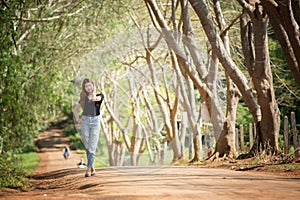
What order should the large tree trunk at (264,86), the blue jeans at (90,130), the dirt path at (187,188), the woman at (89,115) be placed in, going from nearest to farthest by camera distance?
the dirt path at (187,188) → the woman at (89,115) → the blue jeans at (90,130) → the large tree trunk at (264,86)

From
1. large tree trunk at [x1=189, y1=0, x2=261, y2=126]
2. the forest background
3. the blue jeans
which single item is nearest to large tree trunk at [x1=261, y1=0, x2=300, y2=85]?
the forest background

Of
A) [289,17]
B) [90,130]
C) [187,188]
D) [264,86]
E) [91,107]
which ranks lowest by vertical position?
[187,188]

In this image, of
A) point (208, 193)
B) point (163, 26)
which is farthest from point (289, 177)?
point (163, 26)

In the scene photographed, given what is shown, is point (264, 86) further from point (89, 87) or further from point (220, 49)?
point (89, 87)

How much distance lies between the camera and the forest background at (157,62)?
12578 mm

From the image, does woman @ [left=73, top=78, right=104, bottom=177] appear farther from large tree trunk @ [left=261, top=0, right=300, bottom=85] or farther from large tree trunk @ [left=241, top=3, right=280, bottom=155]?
large tree trunk @ [left=241, top=3, right=280, bottom=155]

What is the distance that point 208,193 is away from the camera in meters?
6.82

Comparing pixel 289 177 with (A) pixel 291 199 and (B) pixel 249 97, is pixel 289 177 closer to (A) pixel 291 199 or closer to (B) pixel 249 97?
(A) pixel 291 199

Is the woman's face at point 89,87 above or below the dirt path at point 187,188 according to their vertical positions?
above

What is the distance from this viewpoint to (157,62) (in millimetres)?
23000

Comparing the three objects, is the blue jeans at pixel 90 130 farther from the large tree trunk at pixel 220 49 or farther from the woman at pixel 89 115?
the large tree trunk at pixel 220 49

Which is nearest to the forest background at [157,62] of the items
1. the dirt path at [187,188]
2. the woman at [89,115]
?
the woman at [89,115]

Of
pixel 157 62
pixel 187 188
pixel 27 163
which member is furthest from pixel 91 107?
pixel 27 163

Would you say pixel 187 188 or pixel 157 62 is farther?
pixel 157 62
